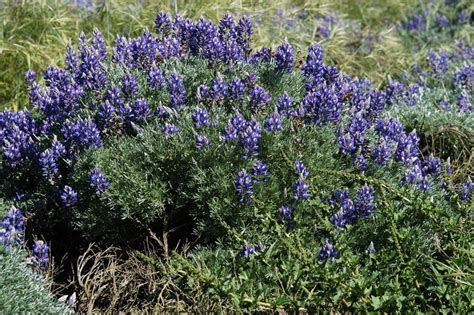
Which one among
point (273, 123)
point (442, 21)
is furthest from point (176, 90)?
point (442, 21)

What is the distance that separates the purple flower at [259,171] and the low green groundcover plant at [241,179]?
0.04 feet

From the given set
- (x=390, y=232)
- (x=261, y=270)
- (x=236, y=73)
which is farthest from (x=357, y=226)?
(x=236, y=73)

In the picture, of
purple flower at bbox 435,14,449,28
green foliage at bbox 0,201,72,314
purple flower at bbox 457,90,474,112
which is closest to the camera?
green foliage at bbox 0,201,72,314

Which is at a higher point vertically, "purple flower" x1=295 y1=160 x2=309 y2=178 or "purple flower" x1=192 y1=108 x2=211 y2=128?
"purple flower" x1=192 y1=108 x2=211 y2=128

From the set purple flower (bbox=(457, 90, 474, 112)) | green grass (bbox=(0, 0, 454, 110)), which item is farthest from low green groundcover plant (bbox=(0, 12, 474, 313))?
green grass (bbox=(0, 0, 454, 110))

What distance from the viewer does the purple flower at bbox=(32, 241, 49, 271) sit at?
13.3 feet

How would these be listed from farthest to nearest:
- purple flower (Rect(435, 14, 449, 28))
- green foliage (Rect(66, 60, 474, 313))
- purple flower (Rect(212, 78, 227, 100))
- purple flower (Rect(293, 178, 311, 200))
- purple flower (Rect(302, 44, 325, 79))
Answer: purple flower (Rect(435, 14, 449, 28))
purple flower (Rect(302, 44, 325, 79))
purple flower (Rect(212, 78, 227, 100))
purple flower (Rect(293, 178, 311, 200))
green foliage (Rect(66, 60, 474, 313))

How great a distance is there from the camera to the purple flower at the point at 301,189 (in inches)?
152

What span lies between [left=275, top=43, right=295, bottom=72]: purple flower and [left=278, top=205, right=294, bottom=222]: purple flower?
0.98 m

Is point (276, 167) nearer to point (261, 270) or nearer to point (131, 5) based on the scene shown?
point (261, 270)

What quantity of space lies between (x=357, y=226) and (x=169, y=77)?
4.43 feet

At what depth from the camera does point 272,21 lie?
295 inches

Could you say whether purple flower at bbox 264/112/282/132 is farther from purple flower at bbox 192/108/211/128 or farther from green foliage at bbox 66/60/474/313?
purple flower at bbox 192/108/211/128

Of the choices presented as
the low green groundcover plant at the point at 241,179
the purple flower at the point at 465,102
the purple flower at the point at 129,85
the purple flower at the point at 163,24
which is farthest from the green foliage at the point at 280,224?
the purple flower at the point at 465,102
